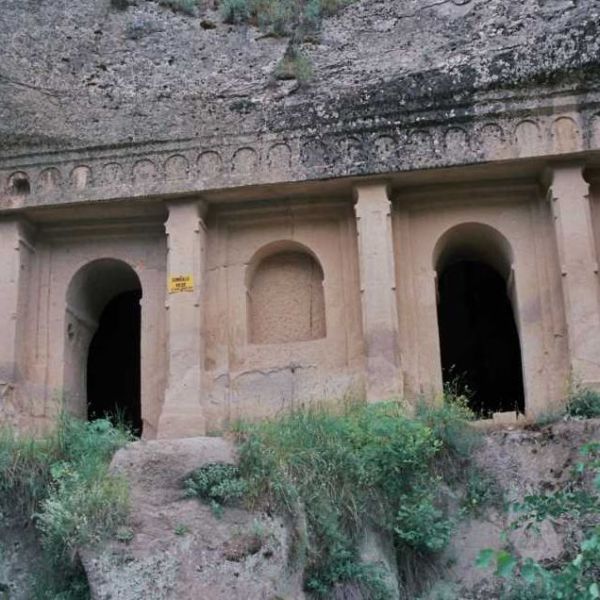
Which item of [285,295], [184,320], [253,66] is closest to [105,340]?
[285,295]

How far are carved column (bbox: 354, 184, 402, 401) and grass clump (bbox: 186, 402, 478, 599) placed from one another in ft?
4.49

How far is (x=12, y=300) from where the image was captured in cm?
1230

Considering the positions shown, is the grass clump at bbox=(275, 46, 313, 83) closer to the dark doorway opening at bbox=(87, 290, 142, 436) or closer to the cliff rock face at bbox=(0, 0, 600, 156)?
the cliff rock face at bbox=(0, 0, 600, 156)

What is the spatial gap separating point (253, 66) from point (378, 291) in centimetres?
338

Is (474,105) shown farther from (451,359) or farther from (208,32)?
(451,359)

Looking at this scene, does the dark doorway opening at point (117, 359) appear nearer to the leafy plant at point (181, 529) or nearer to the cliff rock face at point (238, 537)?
the cliff rock face at point (238, 537)

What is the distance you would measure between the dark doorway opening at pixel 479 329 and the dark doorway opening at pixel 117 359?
498cm

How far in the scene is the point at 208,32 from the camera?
44.1 ft

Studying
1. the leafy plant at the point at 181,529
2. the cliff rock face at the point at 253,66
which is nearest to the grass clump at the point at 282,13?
the cliff rock face at the point at 253,66

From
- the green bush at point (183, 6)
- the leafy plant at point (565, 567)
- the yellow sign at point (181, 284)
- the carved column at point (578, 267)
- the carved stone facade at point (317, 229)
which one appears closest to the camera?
the leafy plant at point (565, 567)

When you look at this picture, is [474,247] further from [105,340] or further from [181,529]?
[105,340]

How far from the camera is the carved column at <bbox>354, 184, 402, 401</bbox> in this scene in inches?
447

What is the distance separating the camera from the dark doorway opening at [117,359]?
54.9 feet

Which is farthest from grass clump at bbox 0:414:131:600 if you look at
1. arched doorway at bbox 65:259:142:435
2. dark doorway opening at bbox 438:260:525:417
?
dark doorway opening at bbox 438:260:525:417
